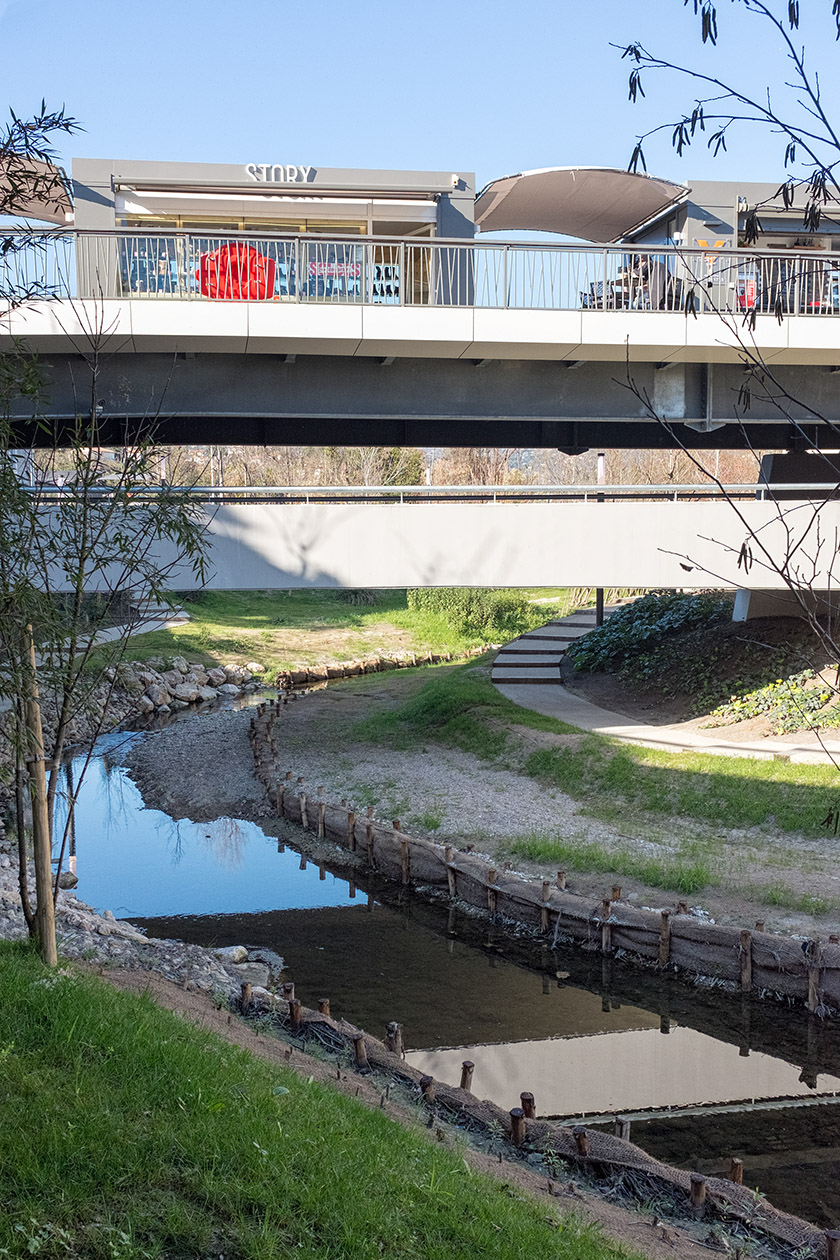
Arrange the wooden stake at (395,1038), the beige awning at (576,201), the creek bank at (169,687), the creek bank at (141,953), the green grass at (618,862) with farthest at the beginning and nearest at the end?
the creek bank at (169,687) < the beige awning at (576,201) < the green grass at (618,862) < the creek bank at (141,953) < the wooden stake at (395,1038)

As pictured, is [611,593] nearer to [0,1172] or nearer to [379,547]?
[379,547]

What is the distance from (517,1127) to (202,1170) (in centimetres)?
324

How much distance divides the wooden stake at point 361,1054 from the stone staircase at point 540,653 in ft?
54.6

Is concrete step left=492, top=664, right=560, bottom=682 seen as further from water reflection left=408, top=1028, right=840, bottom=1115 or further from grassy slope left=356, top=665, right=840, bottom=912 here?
water reflection left=408, top=1028, right=840, bottom=1115

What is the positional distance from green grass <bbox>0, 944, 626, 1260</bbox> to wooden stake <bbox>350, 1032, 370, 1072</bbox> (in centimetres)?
199

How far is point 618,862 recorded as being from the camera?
13.4 metres

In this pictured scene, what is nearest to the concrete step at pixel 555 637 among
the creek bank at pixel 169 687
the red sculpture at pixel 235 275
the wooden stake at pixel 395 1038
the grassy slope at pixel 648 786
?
the creek bank at pixel 169 687

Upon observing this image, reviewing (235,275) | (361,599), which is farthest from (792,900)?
(361,599)

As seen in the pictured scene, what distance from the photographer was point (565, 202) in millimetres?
20234

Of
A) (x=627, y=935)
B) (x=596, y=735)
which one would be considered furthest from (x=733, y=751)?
(x=627, y=935)

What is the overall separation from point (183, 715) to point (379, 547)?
13.3 m

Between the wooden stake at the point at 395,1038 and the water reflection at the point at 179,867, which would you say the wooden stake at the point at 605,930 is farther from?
the water reflection at the point at 179,867

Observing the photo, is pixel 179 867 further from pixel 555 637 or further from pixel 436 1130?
pixel 555 637

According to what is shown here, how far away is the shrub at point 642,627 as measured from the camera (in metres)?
25.0
